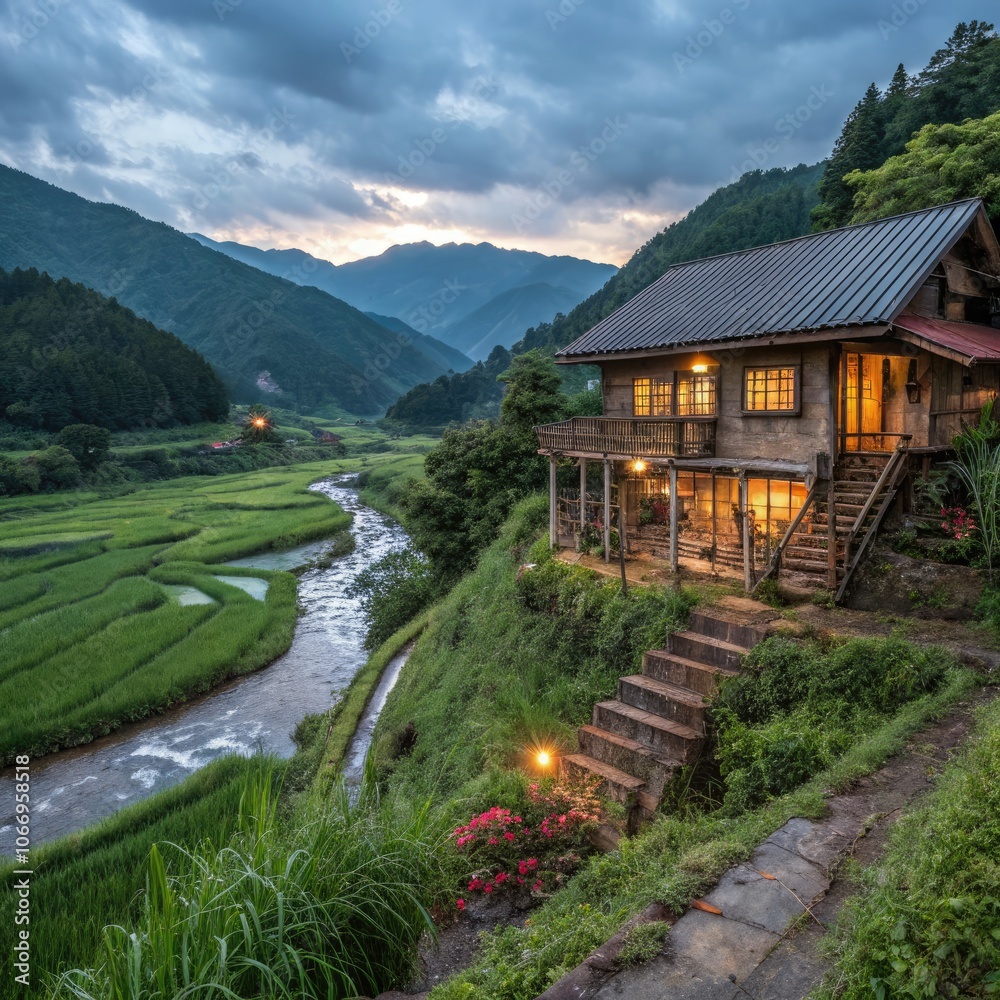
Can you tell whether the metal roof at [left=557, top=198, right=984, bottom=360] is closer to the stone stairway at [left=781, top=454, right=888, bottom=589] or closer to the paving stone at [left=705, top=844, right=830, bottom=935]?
the stone stairway at [left=781, top=454, right=888, bottom=589]

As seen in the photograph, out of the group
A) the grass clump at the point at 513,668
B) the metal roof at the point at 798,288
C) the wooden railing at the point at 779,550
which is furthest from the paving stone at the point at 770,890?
the metal roof at the point at 798,288

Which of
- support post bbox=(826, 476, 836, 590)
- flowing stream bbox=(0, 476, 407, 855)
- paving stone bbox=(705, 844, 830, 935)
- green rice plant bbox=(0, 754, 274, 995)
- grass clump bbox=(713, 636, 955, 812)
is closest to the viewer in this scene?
paving stone bbox=(705, 844, 830, 935)

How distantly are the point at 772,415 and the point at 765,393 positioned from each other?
0.61 m

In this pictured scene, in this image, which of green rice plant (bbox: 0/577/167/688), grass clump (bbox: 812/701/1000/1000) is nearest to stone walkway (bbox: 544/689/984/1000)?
grass clump (bbox: 812/701/1000/1000)

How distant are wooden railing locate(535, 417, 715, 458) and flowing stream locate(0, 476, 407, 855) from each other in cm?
1020

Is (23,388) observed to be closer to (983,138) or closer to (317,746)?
(317,746)

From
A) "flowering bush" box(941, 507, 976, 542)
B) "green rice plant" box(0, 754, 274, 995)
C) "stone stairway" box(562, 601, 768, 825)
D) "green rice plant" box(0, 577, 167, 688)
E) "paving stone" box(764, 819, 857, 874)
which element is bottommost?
"green rice plant" box(0, 754, 274, 995)

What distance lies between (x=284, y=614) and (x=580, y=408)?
15.6 metres

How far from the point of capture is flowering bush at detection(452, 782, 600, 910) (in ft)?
25.4

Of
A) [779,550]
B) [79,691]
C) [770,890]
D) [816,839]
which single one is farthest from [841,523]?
[79,691]

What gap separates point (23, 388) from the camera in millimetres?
71375

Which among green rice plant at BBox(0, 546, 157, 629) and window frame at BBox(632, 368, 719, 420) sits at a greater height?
window frame at BBox(632, 368, 719, 420)

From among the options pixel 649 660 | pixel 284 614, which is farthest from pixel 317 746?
pixel 284 614

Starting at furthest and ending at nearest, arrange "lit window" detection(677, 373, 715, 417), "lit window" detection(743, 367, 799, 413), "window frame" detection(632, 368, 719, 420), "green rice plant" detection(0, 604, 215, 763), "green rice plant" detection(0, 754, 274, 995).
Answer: "green rice plant" detection(0, 604, 215, 763) < "lit window" detection(677, 373, 715, 417) < "window frame" detection(632, 368, 719, 420) < "lit window" detection(743, 367, 799, 413) < "green rice plant" detection(0, 754, 274, 995)
